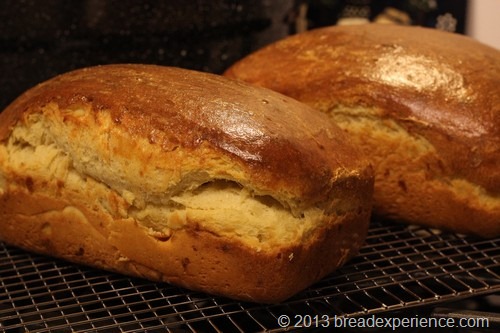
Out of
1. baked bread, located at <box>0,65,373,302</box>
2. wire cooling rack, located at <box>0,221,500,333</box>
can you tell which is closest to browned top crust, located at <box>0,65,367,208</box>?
baked bread, located at <box>0,65,373,302</box>

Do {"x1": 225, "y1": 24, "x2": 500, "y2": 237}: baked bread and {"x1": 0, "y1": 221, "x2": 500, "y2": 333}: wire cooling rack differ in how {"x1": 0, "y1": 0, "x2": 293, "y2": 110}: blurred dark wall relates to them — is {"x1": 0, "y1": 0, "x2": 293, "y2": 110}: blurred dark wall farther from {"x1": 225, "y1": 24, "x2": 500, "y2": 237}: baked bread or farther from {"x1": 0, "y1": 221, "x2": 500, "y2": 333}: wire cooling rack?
{"x1": 0, "y1": 221, "x2": 500, "y2": 333}: wire cooling rack

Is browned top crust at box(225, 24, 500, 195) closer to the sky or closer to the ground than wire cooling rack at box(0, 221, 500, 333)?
closer to the sky

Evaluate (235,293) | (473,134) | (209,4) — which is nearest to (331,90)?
(473,134)

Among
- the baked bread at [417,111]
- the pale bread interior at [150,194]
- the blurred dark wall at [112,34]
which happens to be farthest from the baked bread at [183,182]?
the blurred dark wall at [112,34]

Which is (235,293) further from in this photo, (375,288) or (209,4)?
(209,4)

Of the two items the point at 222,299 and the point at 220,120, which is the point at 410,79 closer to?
the point at 220,120

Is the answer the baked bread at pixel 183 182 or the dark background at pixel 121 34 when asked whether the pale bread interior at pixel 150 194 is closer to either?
the baked bread at pixel 183 182
